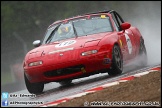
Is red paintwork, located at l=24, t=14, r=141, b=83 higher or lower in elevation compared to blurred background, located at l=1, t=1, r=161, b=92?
lower

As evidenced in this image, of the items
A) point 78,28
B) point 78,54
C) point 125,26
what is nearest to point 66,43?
point 78,54

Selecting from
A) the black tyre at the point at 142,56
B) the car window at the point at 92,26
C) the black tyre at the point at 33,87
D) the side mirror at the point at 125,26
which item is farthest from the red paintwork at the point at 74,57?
the black tyre at the point at 142,56

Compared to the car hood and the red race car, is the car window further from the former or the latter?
the car hood

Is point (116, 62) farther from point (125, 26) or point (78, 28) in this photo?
point (125, 26)

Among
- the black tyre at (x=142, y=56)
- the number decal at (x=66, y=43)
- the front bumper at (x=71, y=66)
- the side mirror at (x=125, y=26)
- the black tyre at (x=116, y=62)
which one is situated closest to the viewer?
the front bumper at (x=71, y=66)

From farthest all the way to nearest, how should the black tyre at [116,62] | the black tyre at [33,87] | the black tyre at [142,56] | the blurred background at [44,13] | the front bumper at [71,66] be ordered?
the blurred background at [44,13]
the black tyre at [142,56]
the black tyre at [33,87]
the black tyre at [116,62]
the front bumper at [71,66]

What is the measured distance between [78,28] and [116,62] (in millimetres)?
1510

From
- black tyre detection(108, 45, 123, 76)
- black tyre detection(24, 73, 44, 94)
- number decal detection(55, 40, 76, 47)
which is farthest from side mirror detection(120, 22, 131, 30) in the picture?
black tyre detection(24, 73, 44, 94)

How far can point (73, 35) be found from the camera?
10.8 metres

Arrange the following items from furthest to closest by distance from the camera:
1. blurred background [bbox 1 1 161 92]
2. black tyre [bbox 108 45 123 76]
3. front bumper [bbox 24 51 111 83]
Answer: blurred background [bbox 1 1 161 92] < black tyre [bbox 108 45 123 76] < front bumper [bbox 24 51 111 83]

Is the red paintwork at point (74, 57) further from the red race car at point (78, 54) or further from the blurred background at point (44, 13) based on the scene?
the blurred background at point (44, 13)

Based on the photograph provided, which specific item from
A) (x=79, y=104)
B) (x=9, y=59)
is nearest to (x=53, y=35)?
(x=79, y=104)

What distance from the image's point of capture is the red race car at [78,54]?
9617 millimetres

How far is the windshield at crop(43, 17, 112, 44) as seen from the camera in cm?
1088
